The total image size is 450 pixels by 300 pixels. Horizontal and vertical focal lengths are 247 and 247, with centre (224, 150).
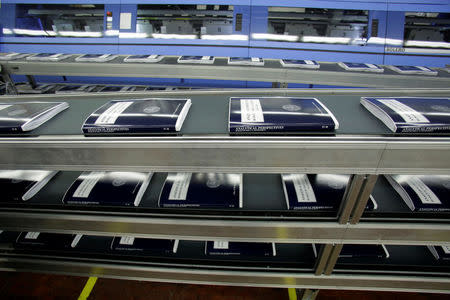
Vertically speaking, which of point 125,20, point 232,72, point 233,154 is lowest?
point 233,154

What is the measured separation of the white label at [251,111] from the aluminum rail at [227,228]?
0.43 meters

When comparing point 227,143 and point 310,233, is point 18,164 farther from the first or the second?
point 310,233

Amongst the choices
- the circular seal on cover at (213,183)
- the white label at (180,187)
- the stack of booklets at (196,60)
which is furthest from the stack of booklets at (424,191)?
the stack of booklets at (196,60)

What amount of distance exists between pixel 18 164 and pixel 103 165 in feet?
0.95

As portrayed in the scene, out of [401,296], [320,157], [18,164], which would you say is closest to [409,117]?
[320,157]

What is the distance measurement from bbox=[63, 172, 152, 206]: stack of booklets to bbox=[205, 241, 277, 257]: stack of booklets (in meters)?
0.44

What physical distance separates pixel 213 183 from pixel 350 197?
0.58m

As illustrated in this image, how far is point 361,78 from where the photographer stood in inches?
107

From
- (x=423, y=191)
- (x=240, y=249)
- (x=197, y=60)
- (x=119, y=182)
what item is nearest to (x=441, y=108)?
(x=423, y=191)

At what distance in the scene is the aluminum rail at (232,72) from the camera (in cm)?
270

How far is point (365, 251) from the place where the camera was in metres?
1.20

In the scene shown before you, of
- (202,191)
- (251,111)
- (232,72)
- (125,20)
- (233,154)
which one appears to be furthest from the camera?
(125,20)

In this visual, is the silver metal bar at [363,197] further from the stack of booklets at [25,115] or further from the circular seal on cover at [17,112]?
the circular seal on cover at [17,112]

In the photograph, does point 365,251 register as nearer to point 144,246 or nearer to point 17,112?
point 144,246
